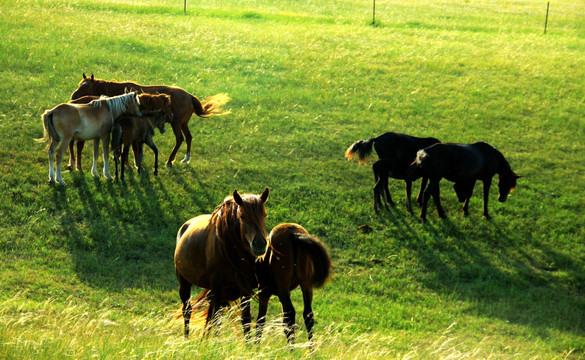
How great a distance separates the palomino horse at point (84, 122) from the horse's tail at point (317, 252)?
7.69 metres

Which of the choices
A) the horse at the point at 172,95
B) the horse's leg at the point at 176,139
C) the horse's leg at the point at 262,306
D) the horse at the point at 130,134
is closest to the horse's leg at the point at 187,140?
the horse at the point at 172,95

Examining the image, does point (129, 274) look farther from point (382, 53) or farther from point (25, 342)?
point (382, 53)

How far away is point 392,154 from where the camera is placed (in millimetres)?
14016

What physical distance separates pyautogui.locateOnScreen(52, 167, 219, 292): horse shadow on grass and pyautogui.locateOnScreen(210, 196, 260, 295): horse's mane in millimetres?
3745

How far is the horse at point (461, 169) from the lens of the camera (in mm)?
13461

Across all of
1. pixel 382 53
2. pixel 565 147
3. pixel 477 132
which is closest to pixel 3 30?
pixel 382 53

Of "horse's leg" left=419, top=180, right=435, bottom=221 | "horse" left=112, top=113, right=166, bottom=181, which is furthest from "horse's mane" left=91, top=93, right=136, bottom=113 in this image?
"horse's leg" left=419, top=180, right=435, bottom=221

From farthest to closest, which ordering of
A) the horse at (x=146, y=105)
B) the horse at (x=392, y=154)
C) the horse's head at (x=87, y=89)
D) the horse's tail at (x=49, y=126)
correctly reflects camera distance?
the horse's head at (x=87, y=89)
the horse at (x=146, y=105)
the horse at (x=392, y=154)
the horse's tail at (x=49, y=126)

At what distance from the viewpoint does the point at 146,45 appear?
2392 centimetres

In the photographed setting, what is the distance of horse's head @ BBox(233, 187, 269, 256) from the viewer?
6.11 metres

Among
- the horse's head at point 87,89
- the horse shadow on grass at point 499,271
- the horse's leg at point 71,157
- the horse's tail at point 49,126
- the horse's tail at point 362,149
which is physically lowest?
the horse shadow on grass at point 499,271

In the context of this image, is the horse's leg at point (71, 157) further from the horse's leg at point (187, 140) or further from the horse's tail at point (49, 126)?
the horse's leg at point (187, 140)

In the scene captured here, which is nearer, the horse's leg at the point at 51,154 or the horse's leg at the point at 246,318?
the horse's leg at the point at 246,318

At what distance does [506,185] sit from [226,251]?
8.98m
